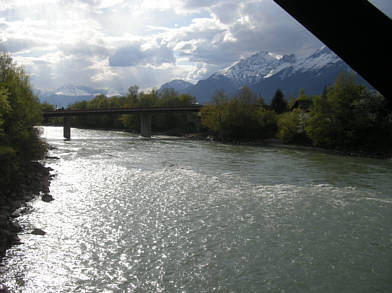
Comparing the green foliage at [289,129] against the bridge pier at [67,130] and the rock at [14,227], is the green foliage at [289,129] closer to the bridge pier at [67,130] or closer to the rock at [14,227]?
the bridge pier at [67,130]

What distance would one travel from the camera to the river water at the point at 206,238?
8828 millimetres

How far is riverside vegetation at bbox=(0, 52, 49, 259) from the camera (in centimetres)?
1383

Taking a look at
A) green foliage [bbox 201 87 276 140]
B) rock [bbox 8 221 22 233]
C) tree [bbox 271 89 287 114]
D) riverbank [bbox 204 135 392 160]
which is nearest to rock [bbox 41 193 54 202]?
rock [bbox 8 221 22 233]

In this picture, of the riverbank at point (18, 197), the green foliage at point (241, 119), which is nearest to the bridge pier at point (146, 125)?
the green foliage at point (241, 119)

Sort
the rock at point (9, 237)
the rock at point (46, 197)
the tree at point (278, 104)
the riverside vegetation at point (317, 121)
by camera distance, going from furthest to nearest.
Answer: the tree at point (278, 104), the riverside vegetation at point (317, 121), the rock at point (46, 197), the rock at point (9, 237)

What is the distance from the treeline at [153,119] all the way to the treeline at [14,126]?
58.2 metres

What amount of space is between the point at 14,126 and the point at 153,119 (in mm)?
72075

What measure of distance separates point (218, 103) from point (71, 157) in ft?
137

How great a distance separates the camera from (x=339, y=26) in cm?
255

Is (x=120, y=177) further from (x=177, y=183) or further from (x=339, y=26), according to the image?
(x=339, y=26)

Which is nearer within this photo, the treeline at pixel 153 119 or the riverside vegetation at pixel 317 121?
the riverside vegetation at pixel 317 121

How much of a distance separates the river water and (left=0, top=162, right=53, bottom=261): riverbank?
431 mm

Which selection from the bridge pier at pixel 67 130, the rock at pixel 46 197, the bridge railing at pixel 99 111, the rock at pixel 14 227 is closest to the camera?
the rock at pixel 14 227

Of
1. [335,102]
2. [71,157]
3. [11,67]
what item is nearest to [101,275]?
[11,67]
